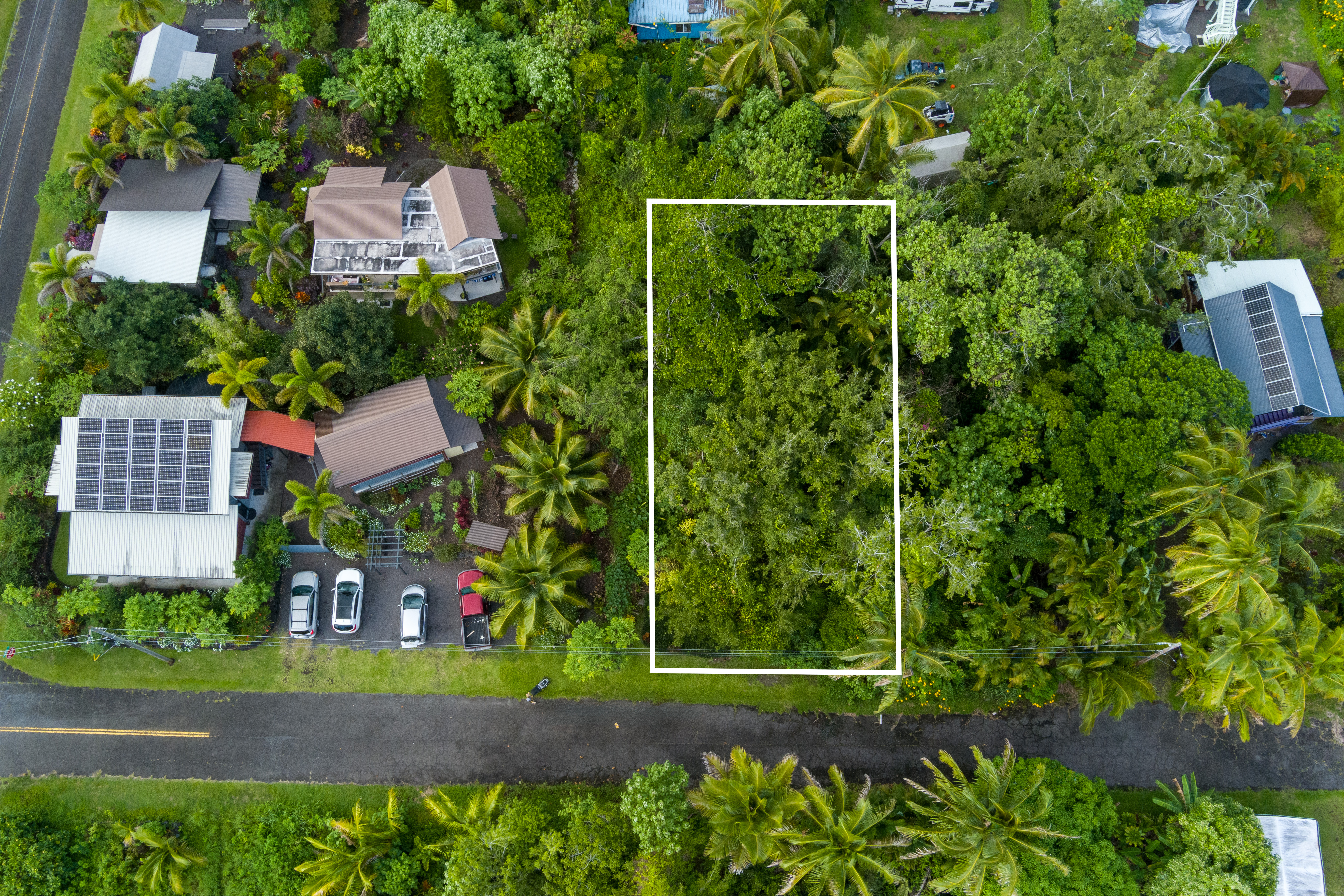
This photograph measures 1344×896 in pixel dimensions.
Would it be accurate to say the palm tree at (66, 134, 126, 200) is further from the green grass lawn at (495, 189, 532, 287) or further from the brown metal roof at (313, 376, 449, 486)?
the green grass lawn at (495, 189, 532, 287)

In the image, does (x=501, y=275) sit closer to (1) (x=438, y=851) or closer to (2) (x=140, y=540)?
(2) (x=140, y=540)

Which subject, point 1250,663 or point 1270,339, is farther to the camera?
point 1270,339

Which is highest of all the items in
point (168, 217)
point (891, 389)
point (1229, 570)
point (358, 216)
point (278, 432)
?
point (168, 217)

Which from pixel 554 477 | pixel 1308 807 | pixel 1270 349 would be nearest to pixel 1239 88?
pixel 1270 349

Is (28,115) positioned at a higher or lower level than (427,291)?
higher

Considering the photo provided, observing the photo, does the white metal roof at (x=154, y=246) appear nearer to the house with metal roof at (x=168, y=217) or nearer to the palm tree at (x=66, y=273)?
the house with metal roof at (x=168, y=217)

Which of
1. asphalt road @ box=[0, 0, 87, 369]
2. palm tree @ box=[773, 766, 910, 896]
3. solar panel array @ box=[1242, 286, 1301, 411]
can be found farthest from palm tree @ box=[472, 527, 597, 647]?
solar panel array @ box=[1242, 286, 1301, 411]

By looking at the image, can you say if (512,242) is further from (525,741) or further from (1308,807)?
(1308,807)
